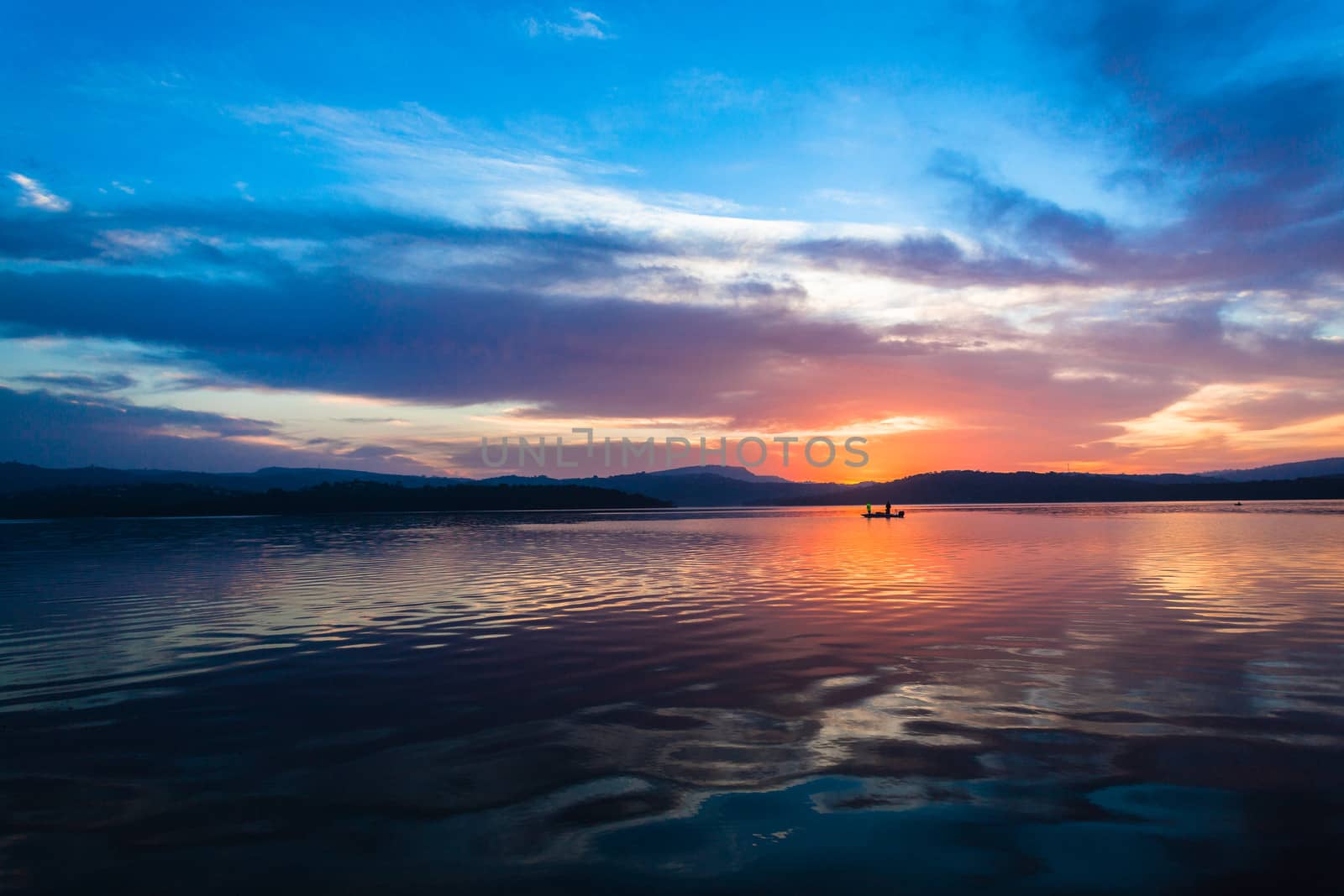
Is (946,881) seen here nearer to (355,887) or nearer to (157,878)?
(355,887)

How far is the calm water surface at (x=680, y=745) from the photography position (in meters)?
7.63

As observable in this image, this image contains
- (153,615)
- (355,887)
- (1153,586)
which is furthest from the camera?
(1153,586)

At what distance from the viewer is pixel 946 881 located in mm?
7234

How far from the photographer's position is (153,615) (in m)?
24.6

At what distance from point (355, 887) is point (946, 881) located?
5.57 metres

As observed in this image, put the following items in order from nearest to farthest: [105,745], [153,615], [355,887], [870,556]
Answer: [355,887] → [105,745] → [153,615] → [870,556]

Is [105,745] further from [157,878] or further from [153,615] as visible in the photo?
[153,615]

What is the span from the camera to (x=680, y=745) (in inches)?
443

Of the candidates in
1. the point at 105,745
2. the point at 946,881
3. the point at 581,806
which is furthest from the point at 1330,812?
the point at 105,745

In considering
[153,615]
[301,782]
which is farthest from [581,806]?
[153,615]

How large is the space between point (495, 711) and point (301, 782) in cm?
375

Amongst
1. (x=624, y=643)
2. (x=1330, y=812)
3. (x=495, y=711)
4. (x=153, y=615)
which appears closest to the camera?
(x=1330, y=812)

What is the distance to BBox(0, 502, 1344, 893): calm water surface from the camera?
763 centimetres

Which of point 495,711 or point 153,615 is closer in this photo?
point 495,711
